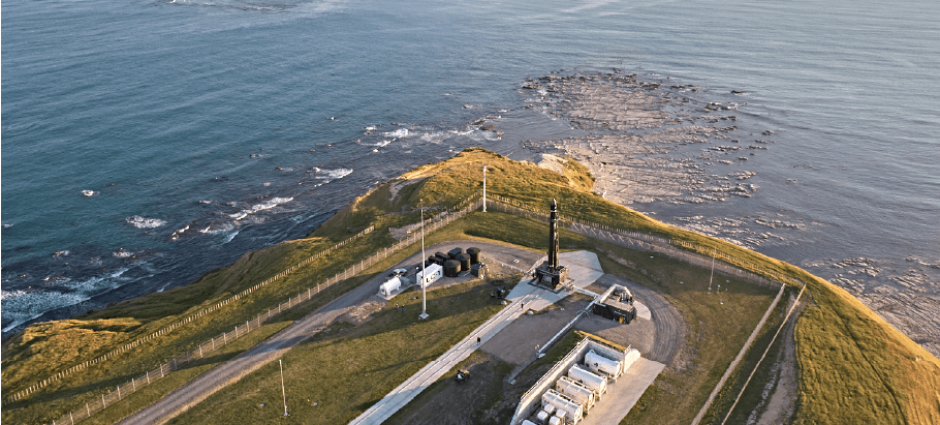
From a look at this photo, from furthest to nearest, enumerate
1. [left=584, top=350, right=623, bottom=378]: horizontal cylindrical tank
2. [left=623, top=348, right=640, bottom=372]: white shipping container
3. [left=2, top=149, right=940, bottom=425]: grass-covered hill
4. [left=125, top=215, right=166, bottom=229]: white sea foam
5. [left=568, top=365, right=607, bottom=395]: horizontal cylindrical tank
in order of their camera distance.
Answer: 1. [left=125, top=215, right=166, bottom=229]: white sea foam
2. [left=623, top=348, right=640, bottom=372]: white shipping container
3. [left=584, top=350, right=623, bottom=378]: horizontal cylindrical tank
4. [left=568, top=365, right=607, bottom=395]: horizontal cylindrical tank
5. [left=2, top=149, right=940, bottom=425]: grass-covered hill

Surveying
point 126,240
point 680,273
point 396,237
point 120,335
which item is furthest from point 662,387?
point 126,240

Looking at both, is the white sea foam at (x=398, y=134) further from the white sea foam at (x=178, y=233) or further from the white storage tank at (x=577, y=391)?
the white storage tank at (x=577, y=391)

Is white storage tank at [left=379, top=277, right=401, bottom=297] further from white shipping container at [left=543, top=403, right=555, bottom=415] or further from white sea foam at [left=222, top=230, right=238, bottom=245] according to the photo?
white sea foam at [left=222, top=230, right=238, bottom=245]

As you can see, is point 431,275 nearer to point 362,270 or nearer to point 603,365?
point 362,270

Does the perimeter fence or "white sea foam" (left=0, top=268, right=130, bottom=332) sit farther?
"white sea foam" (left=0, top=268, right=130, bottom=332)

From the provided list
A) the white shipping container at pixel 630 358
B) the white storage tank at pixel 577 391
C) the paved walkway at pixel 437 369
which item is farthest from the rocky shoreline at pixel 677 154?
the paved walkway at pixel 437 369

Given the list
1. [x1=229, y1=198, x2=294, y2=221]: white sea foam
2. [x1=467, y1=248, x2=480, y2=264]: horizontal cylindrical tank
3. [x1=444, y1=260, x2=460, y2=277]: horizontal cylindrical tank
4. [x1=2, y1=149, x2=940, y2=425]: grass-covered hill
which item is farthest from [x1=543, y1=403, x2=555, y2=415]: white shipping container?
[x1=229, y1=198, x2=294, y2=221]: white sea foam
